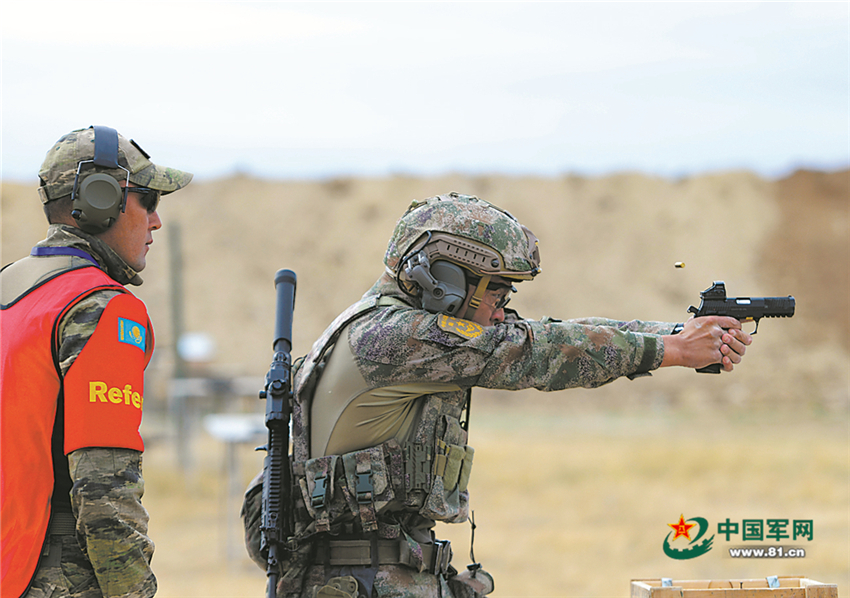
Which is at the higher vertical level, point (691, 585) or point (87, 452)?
point (87, 452)

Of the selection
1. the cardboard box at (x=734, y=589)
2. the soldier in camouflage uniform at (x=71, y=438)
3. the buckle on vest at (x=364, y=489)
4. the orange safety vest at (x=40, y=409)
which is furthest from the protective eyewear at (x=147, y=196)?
the cardboard box at (x=734, y=589)

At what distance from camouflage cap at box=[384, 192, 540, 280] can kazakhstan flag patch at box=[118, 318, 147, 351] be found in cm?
124

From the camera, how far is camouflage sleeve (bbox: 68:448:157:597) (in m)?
2.87

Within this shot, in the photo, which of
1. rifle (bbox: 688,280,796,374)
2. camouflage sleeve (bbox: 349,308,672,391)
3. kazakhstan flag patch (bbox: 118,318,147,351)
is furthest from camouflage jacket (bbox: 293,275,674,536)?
kazakhstan flag patch (bbox: 118,318,147,351)

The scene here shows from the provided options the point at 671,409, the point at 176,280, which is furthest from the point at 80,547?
the point at 671,409

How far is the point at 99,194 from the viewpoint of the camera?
3.27 m

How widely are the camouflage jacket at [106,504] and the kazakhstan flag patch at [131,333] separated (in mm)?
90

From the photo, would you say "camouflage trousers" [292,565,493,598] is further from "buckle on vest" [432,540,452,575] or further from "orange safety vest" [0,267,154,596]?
"orange safety vest" [0,267,154,596]

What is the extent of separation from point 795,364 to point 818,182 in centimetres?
1872

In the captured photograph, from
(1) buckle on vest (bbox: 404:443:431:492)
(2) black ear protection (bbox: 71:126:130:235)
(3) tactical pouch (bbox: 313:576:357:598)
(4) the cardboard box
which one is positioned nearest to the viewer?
(2) black ear protection (bbox: 71:126:130:235)

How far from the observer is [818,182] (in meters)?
68.1

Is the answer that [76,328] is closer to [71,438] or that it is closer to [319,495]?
[71,438]

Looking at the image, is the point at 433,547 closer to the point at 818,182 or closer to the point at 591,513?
the point at 591,513

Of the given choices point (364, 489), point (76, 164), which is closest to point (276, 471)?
point (364, 489)
